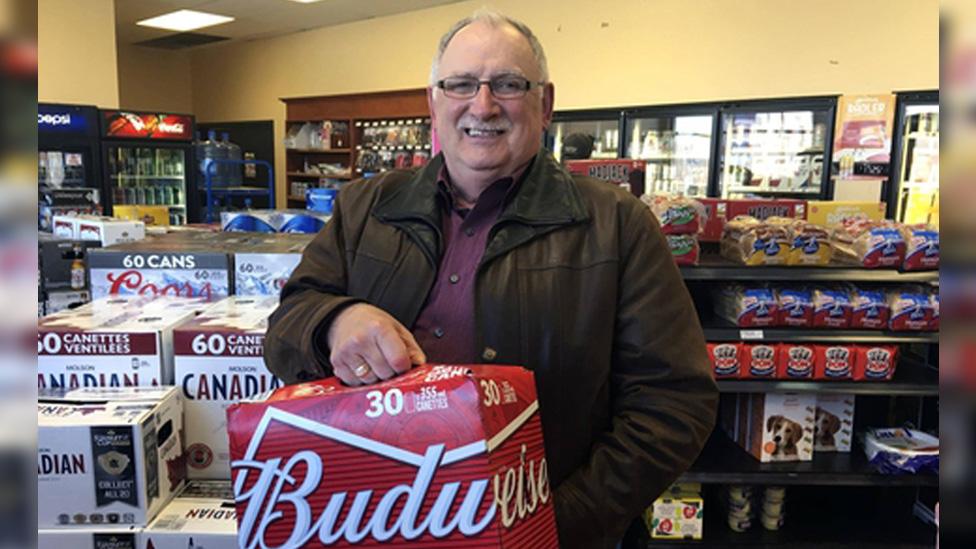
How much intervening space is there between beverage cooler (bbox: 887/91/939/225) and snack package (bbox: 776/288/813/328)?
10.8ft

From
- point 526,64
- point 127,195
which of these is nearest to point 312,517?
point 526,64

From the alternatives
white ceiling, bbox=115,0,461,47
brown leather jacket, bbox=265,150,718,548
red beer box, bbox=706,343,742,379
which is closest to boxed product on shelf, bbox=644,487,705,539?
red beer box, bbox=706,343,742,379

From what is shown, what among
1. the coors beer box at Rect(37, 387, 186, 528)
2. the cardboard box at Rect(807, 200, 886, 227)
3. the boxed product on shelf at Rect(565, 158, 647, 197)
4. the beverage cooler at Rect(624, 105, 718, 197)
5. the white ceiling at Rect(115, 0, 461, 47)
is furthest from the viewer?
the white ceiling at Rect(115, 0, 461, 47)

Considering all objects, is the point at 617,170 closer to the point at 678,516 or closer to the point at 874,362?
the point at 874,362

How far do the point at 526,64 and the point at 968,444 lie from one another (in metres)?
1.21

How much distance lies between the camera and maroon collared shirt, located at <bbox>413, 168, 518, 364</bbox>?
1321 millimetres

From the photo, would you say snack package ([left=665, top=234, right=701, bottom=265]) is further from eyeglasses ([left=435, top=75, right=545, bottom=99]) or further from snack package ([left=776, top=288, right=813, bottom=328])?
eyeglasses ([left=435, top=75, right=545, bottom=99])

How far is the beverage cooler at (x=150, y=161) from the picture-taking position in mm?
6215

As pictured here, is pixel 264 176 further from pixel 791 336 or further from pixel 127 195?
pixel 791 336

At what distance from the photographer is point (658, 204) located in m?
2.73

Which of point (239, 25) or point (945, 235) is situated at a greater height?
point (239, 25)

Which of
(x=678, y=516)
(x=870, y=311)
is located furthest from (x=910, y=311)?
(x=678, y=516)

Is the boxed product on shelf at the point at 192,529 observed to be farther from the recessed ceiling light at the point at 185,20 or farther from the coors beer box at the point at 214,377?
the recessed ceiling light at the point at 185,20

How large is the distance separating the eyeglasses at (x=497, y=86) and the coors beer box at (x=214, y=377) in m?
0.86
